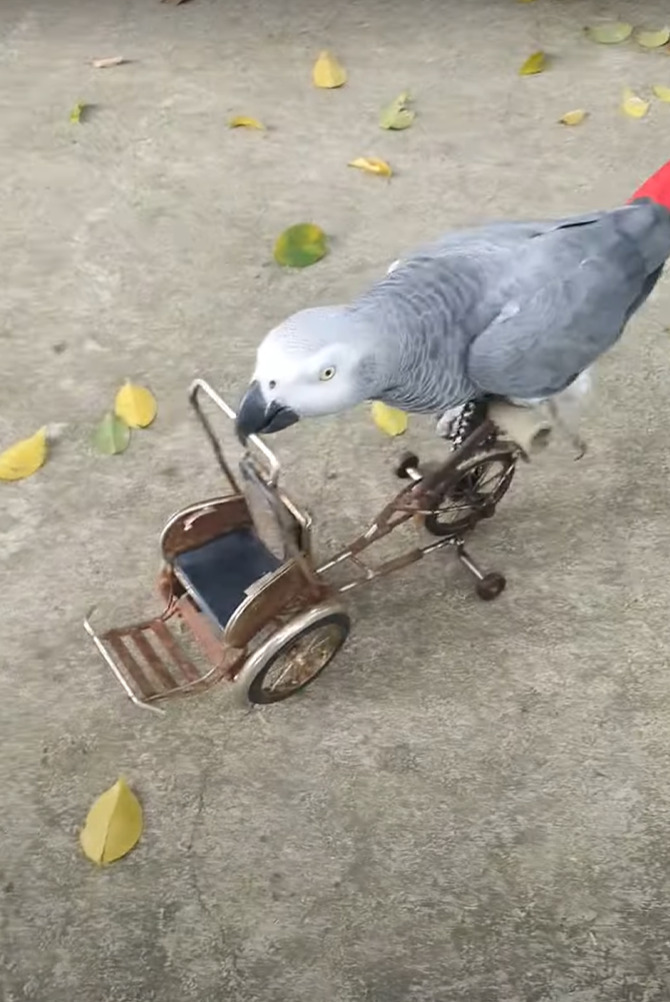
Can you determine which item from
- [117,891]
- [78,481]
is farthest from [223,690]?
[78,481]

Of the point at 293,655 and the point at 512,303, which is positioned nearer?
the point at 512,303

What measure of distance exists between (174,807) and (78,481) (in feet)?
1.32

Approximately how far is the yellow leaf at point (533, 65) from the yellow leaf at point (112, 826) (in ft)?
4.04

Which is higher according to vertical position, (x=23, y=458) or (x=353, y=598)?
(x=23, y=458)

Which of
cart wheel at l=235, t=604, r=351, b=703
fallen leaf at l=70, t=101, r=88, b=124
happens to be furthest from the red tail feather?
fallen leaf at l=70, t=101, r=88, b=124

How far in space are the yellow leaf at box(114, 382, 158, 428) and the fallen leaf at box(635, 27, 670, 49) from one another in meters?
0.99

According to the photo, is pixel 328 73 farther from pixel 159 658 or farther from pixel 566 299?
pixel 159 658

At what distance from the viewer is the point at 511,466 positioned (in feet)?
3.47

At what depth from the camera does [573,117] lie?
5.04ft

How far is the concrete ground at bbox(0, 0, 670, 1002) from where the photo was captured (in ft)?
2.97

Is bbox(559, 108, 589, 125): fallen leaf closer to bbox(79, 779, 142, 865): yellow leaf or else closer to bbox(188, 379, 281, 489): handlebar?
bbox(188, 379, 281, 489): handlebar

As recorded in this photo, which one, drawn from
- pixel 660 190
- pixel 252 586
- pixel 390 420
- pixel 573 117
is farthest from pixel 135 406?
pixel 573 117

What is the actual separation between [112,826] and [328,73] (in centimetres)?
118

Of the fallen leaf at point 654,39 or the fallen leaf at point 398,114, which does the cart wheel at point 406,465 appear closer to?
the fallen leaf at point 398,114
